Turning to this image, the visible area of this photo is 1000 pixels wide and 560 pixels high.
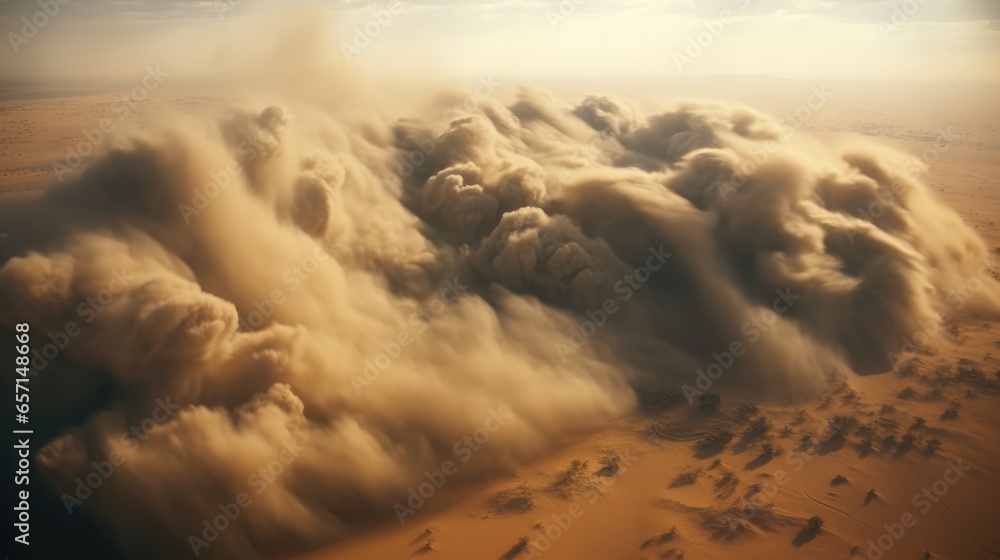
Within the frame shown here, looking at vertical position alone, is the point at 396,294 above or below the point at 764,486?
below

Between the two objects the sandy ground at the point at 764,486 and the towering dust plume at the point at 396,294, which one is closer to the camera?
the sandy ground at the point at 764,486

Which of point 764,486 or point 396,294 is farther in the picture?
point 396,294

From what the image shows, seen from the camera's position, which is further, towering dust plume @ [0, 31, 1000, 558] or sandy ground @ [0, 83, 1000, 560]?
towering dust plume @ [0, 31, 1000, 558]

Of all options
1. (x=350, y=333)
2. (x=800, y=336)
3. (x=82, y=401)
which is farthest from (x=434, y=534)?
(x=800, y=336)
